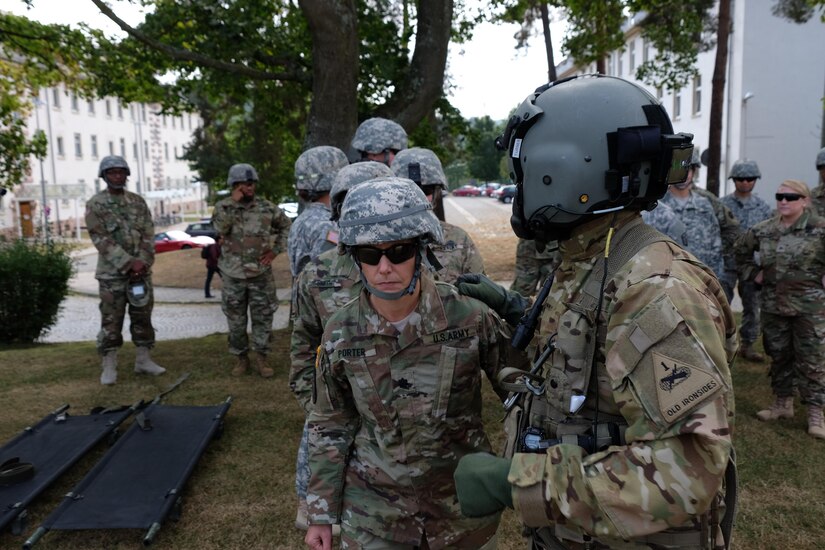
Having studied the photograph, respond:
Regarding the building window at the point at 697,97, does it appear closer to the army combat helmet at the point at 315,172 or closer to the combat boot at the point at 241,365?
the combat boot at the point at 241,365

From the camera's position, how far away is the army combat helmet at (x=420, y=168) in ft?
13.9

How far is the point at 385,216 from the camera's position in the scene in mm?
2283

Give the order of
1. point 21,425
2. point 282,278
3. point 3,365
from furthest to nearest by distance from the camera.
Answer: point 282,278, point 3,365, point 21,425

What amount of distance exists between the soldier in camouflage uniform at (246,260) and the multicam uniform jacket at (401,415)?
521 centimetres

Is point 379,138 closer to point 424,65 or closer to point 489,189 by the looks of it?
point 424,65

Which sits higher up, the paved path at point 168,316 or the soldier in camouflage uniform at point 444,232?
the soldier in camouflage uniform at point 444,232

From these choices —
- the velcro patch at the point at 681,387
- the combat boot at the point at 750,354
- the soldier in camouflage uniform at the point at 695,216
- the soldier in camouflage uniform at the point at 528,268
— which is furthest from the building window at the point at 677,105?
the velcro patch at the point at 681,387

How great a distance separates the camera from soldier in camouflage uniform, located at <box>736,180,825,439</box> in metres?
5.46

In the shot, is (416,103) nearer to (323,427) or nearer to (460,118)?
(460,118)

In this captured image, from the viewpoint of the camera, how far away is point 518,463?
1.57 m

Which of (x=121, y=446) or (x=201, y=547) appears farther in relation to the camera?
(x=121, y=446)

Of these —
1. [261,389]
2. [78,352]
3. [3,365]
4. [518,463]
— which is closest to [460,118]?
[261,389]

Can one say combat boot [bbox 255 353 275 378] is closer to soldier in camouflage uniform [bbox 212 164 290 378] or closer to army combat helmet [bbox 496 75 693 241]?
soldier in camouflage uniform [bbox 212 164 290 378]

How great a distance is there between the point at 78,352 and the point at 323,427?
780 centimetres
